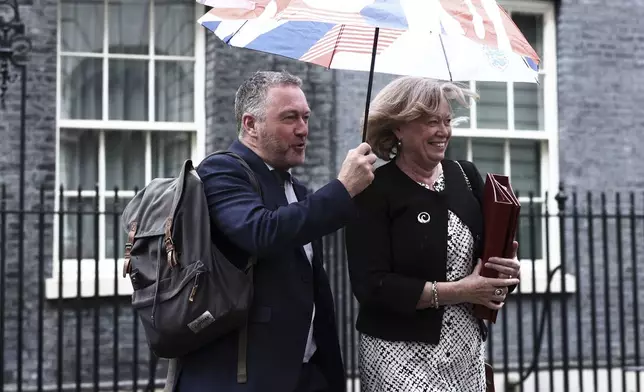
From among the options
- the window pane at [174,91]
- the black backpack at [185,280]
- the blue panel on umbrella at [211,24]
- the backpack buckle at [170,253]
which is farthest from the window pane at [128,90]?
the backpack buckle at [170,253]

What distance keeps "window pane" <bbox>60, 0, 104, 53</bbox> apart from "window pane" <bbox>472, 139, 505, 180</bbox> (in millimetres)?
3518

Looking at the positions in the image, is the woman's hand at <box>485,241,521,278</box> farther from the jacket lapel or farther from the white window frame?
the white window frame

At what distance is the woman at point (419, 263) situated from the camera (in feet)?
11.3

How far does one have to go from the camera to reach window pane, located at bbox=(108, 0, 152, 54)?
8266mm

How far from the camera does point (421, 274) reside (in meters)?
3.50

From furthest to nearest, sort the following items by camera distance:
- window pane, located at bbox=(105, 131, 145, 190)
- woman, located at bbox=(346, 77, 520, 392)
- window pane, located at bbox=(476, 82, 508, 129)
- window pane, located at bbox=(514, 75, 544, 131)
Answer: window pane, located at bbox=(514, 75, 544, 131) < window pane, located at bbox=(476, 82, 508, 129) < window pane, located at bbox=(105, 131, 145, 190) < woman, located at bbox=(346, 77, 520, 392)

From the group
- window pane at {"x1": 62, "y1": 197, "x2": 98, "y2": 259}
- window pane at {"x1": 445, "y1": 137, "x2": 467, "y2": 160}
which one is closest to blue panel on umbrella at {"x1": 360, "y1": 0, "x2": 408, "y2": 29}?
window pane at {"x1": 62, "y1": 197, "x2": 98, "y2": 259}

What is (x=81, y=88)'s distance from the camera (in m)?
8.22

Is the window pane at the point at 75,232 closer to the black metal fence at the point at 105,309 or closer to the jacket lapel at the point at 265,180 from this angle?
the black metal fence at the point at 105,309

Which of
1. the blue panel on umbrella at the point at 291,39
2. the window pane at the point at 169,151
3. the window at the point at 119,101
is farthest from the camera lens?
the window pane at the point at 169,151

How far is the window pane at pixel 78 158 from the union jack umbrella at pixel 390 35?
4.69 meters

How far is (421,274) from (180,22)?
5472 mm

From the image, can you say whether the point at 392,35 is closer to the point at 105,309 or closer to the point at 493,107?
the point at 105,309

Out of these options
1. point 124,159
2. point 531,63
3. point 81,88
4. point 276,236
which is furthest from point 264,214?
point 81,88
